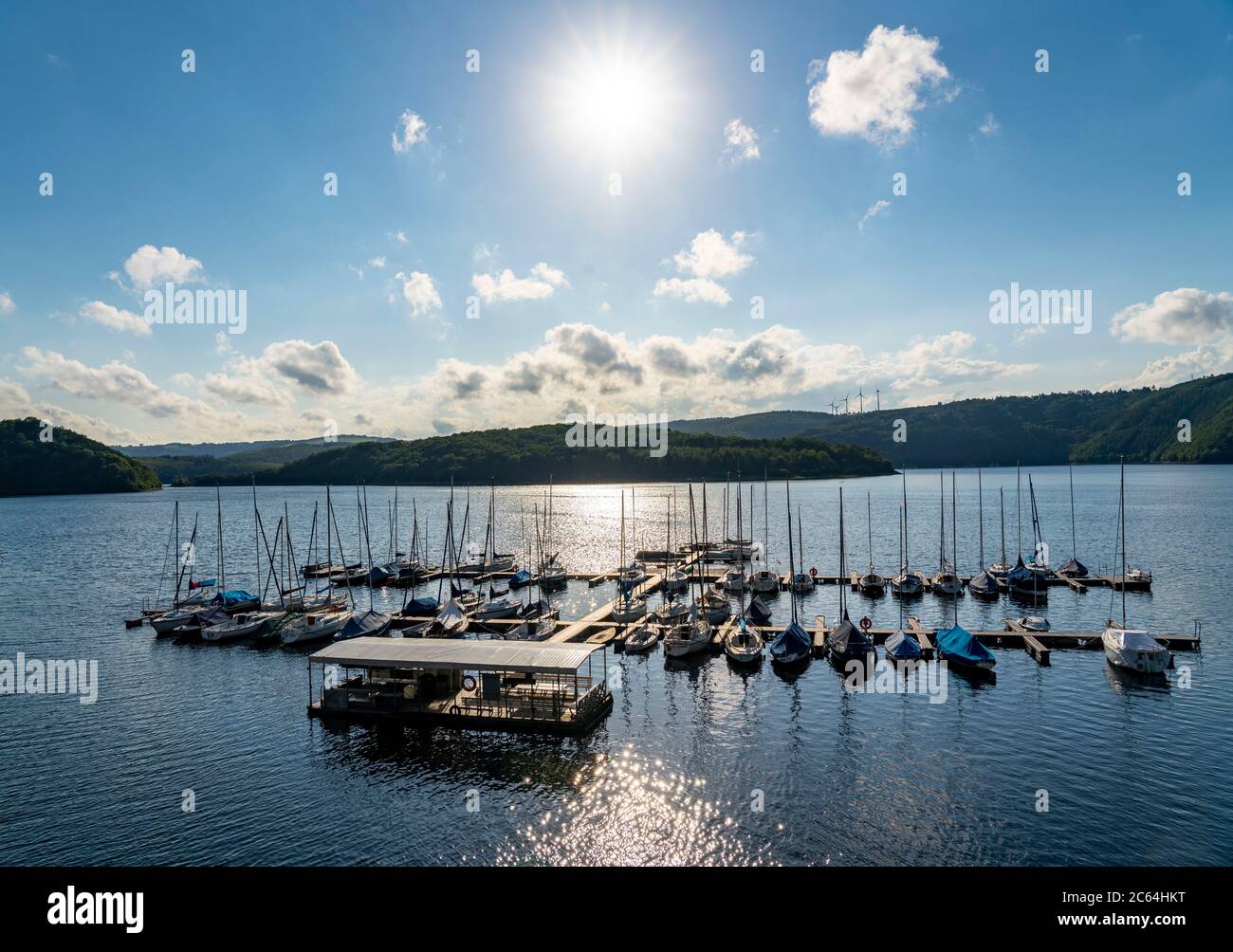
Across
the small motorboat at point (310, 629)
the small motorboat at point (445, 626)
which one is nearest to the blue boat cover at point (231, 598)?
the small motorboat at point (310, 629)

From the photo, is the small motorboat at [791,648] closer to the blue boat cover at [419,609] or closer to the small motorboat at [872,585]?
the small motorboat at [872,585]

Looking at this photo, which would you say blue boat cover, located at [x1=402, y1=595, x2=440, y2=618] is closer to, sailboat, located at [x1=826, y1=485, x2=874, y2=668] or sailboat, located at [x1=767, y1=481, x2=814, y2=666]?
sailboat, located at [x1=767, y1=481, x2=814, y2=666]

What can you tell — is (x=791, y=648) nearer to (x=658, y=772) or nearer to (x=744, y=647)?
(x=744, y=647)

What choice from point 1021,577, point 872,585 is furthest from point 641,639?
point 1021,577

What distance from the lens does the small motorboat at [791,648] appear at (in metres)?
53.5

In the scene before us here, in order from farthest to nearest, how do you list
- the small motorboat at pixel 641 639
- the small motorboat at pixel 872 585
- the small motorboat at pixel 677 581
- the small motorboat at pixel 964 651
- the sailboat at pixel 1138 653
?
the small motorboat at pixel 677 581 < the small motorboat at pixel 872 585 < the small motorboat at pixel 641 639 < the small motorboat at pixel 964 651 < the sailboat at pixel 1138 653

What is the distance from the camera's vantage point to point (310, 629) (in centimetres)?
6425

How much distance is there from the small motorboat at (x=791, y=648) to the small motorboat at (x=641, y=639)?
33.9 feet

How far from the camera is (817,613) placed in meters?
71.6

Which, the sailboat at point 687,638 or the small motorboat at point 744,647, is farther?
the sailboat at point 687,638

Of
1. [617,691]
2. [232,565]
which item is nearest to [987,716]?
[617,691]

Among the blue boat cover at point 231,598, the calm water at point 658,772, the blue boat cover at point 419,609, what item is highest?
the blue boat cover at point 231,598

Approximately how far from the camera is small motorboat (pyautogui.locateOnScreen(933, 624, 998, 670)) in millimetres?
50250
